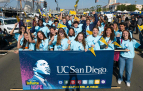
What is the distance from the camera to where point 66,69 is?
3424 mm

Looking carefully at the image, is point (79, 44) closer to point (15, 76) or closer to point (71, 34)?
point (71, 34)

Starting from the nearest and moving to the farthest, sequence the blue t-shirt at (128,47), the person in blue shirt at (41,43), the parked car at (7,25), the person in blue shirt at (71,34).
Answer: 1. the blue t-shirt at (128,47)
2. the person in blue shirt at (41,43)
3. the person in blue shirt at (71,34)
4. the parked car at (7,25)

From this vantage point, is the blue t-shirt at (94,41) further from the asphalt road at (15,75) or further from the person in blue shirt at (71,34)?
the asphalt road at (15,75)

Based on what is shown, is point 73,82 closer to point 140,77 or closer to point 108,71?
point 108,71

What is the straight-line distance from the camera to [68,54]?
3324mm

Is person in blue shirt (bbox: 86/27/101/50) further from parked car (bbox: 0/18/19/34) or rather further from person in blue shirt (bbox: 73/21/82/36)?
parked car (bbox: 0/18/19/34)

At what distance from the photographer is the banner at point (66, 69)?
3330 mm

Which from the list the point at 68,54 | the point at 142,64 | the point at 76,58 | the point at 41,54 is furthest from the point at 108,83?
the point at 142,64

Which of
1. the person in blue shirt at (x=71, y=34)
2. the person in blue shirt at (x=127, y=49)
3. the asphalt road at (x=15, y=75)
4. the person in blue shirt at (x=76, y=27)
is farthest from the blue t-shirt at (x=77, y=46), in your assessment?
the person in blue shirt at (x=76, y=27)

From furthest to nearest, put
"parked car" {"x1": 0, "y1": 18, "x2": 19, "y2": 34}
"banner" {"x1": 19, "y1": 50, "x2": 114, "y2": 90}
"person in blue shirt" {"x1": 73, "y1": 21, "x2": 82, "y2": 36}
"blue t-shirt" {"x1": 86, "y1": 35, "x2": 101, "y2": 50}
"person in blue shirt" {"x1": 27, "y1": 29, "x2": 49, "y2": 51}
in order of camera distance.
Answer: "parked car" {"x1": 0, "y1": 18, "x2": 19, "y2": 34}
"person in blue shirt" {"x1": 73, "y1": 21, "x2": 82, "y2": 36}
"person in blue shirt" {"x1": 27, "y1": 29, "x2": 49, "y2": 51}
"blue t-shirt" {"x1": 86, "y1": 35, "x2": 101, "y2": 50}
"banner" {"x1": 19, "y1": 50, "x2": 114, "y2": 90}

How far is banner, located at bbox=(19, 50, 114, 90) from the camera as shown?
333cm

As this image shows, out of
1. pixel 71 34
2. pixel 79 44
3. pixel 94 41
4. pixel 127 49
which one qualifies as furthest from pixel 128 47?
pixel 71 34

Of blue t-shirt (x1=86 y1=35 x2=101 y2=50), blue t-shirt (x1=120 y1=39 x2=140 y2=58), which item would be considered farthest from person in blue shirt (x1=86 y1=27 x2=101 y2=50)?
blue t-shirt (x1=120 y1=39 x2=140 y2=58)

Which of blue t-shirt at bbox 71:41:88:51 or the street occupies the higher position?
blue t-shirt at bbox 71:41:88:51
